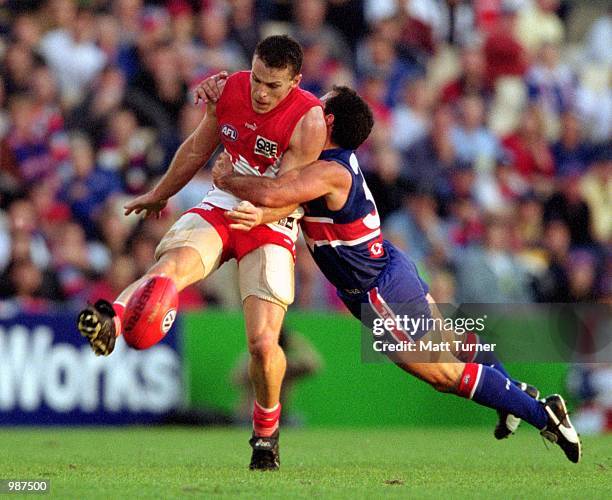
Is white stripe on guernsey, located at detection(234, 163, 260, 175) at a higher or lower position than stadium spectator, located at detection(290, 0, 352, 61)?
lower

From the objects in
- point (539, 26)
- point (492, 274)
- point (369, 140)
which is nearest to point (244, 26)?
point (369, 140)

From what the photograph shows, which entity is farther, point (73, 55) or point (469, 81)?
point (469, 81)

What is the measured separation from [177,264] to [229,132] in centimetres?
99

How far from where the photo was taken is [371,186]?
49.9 feet

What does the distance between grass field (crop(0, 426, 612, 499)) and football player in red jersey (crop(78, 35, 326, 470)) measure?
24.2 inches

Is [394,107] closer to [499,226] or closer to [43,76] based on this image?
[499,226]

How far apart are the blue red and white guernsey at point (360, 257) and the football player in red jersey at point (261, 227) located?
18 centimetres

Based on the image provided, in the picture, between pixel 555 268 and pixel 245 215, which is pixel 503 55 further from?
pixel 245 215

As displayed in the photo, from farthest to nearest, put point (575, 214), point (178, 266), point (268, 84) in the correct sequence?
point (575, 214) < point (268, 84) < point (178, 266)

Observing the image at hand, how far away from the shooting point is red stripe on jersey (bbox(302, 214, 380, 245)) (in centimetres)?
836

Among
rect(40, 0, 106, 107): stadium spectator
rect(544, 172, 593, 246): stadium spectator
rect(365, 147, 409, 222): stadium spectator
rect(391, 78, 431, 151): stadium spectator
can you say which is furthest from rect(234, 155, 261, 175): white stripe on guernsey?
rect(544, 172, 593, 246): stadium spectator

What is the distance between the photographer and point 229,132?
8312 mm

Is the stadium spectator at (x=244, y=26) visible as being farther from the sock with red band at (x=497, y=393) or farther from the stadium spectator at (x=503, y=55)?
the sock with red band at (x=497, y=393)

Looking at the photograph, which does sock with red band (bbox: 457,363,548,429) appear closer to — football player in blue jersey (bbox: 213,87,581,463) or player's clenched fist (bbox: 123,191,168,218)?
football player in blue jersey (bbox: 213,87,581,463)
